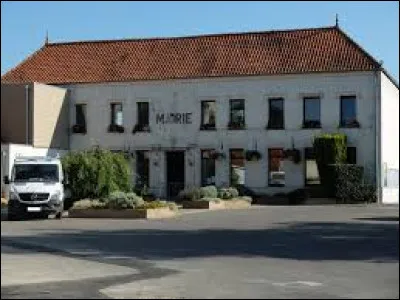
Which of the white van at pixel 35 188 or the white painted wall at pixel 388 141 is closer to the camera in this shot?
the white van at pixel 35 188

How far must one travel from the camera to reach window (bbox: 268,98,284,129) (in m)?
46.9

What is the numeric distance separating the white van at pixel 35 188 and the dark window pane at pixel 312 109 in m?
20.4

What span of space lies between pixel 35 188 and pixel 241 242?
11.9m

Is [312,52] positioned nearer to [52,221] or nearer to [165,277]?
[52,221]

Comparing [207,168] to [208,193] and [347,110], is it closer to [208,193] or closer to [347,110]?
[347,110]

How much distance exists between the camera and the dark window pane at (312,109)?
46.3m

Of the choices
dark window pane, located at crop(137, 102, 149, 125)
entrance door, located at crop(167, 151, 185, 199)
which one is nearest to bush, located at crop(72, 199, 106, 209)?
entrance door, located at crop(167, 151, 185, 199)

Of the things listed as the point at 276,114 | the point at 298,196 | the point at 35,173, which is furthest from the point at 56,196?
the point at 276,114

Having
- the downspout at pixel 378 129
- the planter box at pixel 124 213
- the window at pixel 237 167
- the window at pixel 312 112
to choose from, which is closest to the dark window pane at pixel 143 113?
the window at pixel 237 167

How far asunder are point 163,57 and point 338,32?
1138 centimetres

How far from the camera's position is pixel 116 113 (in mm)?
50938

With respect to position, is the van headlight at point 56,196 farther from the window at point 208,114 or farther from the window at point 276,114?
the window at point 276,114

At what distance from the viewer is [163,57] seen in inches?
2023

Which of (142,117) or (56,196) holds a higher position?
(142,117)
